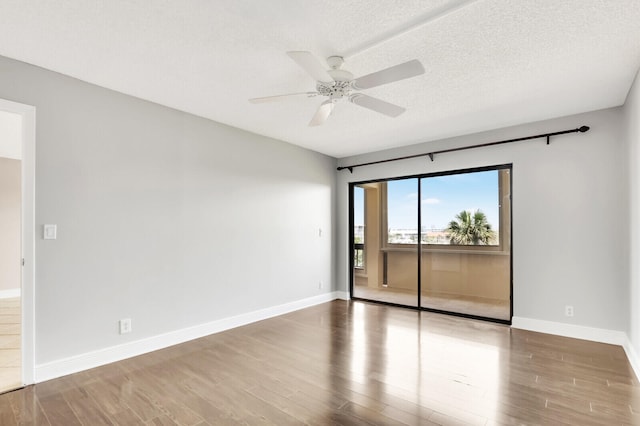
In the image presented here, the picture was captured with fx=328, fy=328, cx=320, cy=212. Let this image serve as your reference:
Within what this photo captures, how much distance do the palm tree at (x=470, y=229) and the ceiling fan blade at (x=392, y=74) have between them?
312 cm

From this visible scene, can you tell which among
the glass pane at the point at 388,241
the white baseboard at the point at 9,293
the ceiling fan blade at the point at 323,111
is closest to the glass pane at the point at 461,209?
the glass pane at the point at 388,241

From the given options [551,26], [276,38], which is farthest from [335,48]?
[551,26]

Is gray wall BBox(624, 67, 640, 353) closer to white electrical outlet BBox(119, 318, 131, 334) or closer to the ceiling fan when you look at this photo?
the ceiling fan

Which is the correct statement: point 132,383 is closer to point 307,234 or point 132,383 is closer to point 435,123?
point 307,234

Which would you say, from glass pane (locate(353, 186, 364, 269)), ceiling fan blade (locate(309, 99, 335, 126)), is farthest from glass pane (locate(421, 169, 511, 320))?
ceiling fan blade (locate(309, 99, 335, 126))

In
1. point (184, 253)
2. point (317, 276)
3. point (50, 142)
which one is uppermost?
point (50, 142)

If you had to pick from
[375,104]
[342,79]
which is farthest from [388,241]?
[342,79]

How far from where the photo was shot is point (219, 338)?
3.77 m

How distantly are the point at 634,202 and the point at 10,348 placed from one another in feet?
20.6

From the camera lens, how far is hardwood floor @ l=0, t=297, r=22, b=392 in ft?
8.80

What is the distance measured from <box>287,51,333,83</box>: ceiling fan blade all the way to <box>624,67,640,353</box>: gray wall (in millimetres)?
2725

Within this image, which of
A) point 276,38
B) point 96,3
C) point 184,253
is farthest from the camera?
point 184,253

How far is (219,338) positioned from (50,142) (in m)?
2.53

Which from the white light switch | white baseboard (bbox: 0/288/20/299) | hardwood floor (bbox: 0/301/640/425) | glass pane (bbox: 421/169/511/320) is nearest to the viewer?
hardwood floor (bbox: 0/301/640/425)
